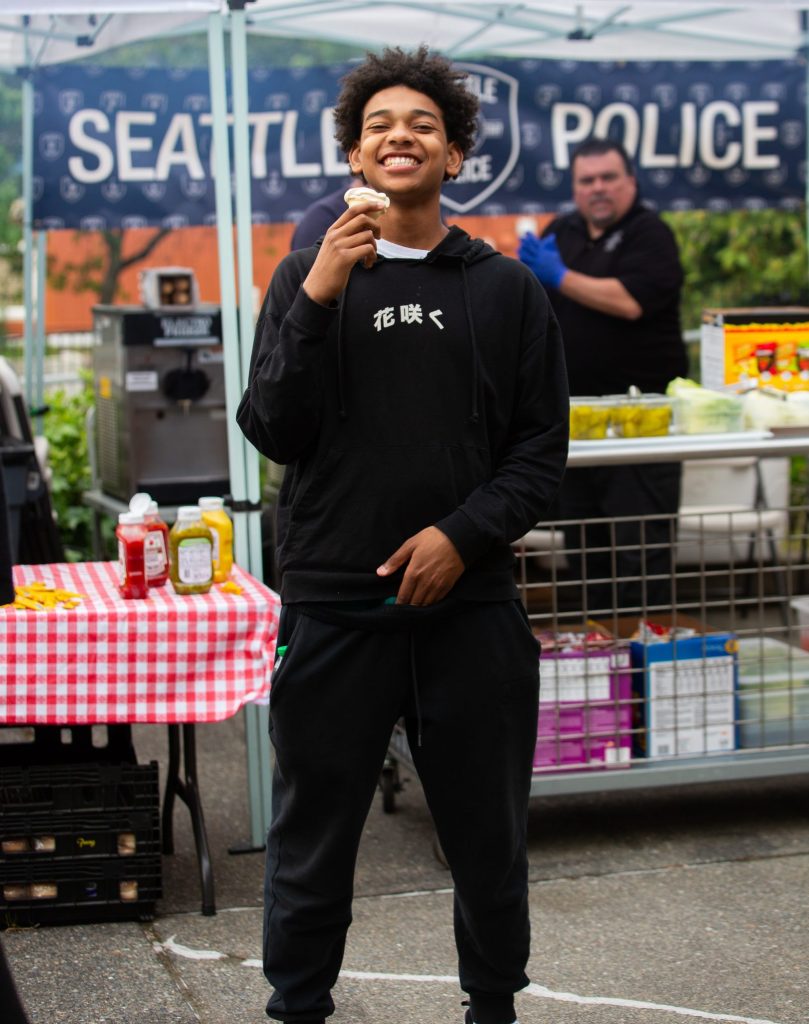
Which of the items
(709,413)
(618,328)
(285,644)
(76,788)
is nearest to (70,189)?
(618,328)

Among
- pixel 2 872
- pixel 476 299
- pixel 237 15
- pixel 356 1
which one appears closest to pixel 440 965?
pixel 2 872

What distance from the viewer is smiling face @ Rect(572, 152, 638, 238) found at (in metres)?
6.41

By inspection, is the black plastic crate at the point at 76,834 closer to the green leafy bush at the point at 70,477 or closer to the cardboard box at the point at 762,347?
the cardboard box at the point at 762,347

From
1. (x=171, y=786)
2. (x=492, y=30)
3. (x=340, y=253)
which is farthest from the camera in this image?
(x=492, y=30)

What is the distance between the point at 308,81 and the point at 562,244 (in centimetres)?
140

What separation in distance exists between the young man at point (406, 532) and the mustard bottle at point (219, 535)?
135 cm

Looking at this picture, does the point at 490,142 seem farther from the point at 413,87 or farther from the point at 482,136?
the point at 413,87

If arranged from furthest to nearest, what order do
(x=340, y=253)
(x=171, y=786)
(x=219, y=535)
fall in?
(x=171, y=786) → (x=219, y=535) → (x=340, y=253)

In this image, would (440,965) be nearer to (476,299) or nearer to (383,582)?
(383,582)

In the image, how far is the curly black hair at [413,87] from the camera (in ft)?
9.88

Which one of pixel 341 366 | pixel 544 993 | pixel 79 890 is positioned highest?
pixel 341 366

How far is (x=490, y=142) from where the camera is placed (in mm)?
7094

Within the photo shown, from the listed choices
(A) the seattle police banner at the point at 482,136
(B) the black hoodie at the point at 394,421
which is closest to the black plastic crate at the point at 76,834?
(B) the black hoodie at the point at 394,421

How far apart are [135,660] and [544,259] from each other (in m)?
2.66
